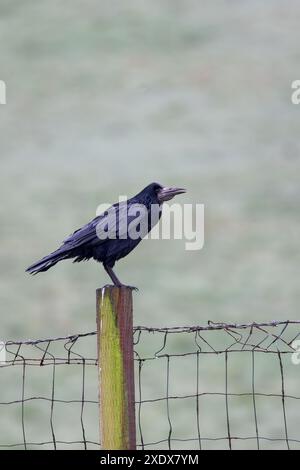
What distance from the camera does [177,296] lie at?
26.1m

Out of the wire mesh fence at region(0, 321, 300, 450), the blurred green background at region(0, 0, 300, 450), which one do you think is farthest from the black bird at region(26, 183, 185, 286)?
the blurred green background at region(0, 0, 300, 450)

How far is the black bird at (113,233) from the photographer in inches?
272

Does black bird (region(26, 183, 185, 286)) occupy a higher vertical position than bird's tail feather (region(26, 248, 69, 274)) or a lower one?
higher

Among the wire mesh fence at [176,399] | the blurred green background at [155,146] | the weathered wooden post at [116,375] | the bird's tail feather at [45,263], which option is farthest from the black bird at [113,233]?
the blurred green background at [155,146]

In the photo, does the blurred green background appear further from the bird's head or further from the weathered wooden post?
the weathered wooden post

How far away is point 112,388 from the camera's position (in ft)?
17.8

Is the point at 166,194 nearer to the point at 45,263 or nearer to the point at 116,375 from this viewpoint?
the point at 45,263

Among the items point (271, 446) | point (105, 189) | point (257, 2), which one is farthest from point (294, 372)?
point (257, 2)

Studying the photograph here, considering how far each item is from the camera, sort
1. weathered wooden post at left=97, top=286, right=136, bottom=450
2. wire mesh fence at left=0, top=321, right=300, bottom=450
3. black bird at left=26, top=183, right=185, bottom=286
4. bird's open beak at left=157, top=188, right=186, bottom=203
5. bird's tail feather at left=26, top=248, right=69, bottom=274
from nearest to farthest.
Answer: weathered wooden post at left=97, top=286, right=136, bottom=450 < bird's tail feather at left=26, top=248, right=69, bottom=274 < black bird at left=26, top=183, right=185, bottom=286 < bird's open beak at left=157, top=188, right=186, bottom=203 < wire mesh fence at left=0, top=321, right=300, bottom=450

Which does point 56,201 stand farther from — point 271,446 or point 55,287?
point 271,446

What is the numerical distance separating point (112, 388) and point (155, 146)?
97.4 ft

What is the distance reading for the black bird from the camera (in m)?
6.92

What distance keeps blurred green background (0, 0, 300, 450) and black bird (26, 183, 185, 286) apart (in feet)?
55.0

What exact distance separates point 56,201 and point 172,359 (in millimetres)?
9687
